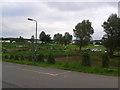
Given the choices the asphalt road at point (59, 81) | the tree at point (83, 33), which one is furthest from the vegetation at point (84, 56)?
the asphalt road at point (59, 81)

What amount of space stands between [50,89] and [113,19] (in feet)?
123

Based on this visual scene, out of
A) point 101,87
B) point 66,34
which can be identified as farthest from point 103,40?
point 66,34

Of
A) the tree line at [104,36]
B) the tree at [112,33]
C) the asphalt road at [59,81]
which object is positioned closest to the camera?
the asphalt road at [59,81]

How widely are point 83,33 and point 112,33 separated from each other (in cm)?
2146

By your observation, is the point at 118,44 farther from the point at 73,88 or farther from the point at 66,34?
the point at 66,34

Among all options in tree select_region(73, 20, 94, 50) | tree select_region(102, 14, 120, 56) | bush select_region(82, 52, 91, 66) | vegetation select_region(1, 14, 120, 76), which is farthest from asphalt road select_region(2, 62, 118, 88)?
tree select_region(73, 20, 94, 50)

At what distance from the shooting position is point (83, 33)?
62375 millimetres

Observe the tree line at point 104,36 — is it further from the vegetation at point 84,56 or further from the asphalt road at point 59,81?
the asphalt road at point 59,81

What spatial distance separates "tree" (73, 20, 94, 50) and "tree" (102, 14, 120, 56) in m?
18.3

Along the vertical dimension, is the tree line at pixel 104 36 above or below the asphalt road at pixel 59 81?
above

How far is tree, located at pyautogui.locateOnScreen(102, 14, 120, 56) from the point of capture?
3859cm

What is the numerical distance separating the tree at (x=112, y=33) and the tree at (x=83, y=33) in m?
→ 18.3

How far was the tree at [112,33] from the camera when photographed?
3859cm

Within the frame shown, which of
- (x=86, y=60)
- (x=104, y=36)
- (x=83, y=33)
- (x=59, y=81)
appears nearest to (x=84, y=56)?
(x=86, y=60)
